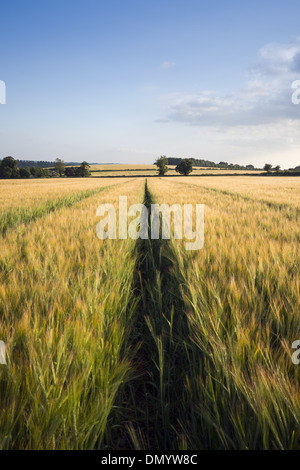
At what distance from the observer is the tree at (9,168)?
6544 centimetres

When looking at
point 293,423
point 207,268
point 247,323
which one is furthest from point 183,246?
point 293,423

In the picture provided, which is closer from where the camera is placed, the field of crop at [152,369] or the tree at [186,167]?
the field of crop at [152,369]

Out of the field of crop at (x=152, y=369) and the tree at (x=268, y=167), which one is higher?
the tree at (x=268, y=167)

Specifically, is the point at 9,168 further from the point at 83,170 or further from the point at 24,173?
the point at 83,170

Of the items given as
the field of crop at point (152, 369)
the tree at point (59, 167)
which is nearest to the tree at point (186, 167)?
the tree at point (59, 167)

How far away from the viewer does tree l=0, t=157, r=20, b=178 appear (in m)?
65.4

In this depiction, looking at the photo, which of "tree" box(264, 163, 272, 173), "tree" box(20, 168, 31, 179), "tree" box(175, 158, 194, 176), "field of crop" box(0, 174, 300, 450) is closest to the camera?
"field of crop" box(0, 174, 300, 450)

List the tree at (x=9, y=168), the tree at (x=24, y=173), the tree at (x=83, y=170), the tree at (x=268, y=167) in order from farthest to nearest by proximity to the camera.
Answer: the tree at (x=268, y=167)
the tree at (x=24, y=173)
the tree at (x=83, y=170)
the tree at (x=9, y=168)

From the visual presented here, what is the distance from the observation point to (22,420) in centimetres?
81

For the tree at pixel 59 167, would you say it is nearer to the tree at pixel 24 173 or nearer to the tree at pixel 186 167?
the tree at pixel 24 173

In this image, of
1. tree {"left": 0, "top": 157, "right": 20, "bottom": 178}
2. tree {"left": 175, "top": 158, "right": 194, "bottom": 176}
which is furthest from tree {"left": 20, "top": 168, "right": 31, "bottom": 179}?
tree {"left": 175, "top": 158, "right": 194, "bottom": 176}

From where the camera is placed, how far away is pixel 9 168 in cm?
6625

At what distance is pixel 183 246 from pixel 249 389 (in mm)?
2013

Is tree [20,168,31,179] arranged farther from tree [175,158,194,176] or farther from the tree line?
tree [175,158,194,176]
